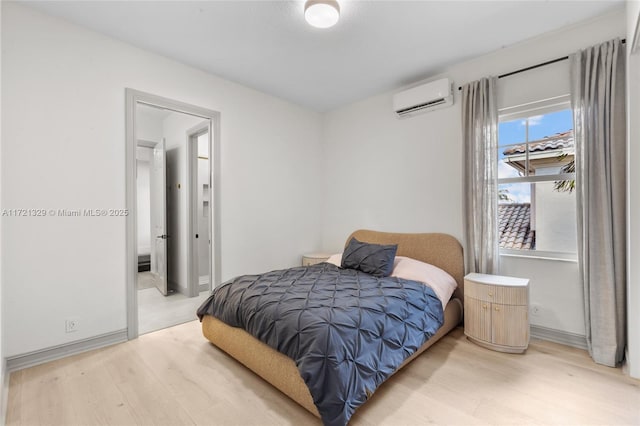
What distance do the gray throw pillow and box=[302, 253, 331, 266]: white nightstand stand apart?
70 cm

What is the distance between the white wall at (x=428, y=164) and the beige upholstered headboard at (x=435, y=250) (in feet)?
0.38

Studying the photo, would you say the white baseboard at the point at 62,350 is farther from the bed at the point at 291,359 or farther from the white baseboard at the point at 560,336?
the white baseboard at the point at 560,336

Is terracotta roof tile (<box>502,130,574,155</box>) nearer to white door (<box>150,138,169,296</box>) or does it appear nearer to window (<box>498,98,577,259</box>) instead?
window (<box>498,98,577,259</box>)

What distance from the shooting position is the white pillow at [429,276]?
271 cm

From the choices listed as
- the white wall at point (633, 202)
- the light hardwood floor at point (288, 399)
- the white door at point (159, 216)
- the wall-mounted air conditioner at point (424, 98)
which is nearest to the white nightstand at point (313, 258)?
the light hardwood floor at point (288, 399)

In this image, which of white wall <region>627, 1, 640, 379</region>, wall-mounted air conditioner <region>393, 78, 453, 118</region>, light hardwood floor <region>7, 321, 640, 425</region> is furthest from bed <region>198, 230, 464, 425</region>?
wall-mounted air conditioner <region>393, 78, 453, 118</region>

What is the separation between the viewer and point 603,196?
2.23 metres

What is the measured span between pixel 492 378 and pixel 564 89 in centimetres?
245

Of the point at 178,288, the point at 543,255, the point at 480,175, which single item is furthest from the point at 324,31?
the point at 178,288

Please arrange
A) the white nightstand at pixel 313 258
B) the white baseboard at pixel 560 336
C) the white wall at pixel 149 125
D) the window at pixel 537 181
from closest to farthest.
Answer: the white baseboard at pixel 560 336 → the window at pixel 537 181 → the white nightstand at pixel 313 258 → the white wall at pixel 149 125

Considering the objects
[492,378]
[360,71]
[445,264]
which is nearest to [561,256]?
[445,264]

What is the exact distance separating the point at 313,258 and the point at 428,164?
6.24ft

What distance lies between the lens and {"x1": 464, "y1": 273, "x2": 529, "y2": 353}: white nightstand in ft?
7.77

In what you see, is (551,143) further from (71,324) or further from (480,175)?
(71,324)
